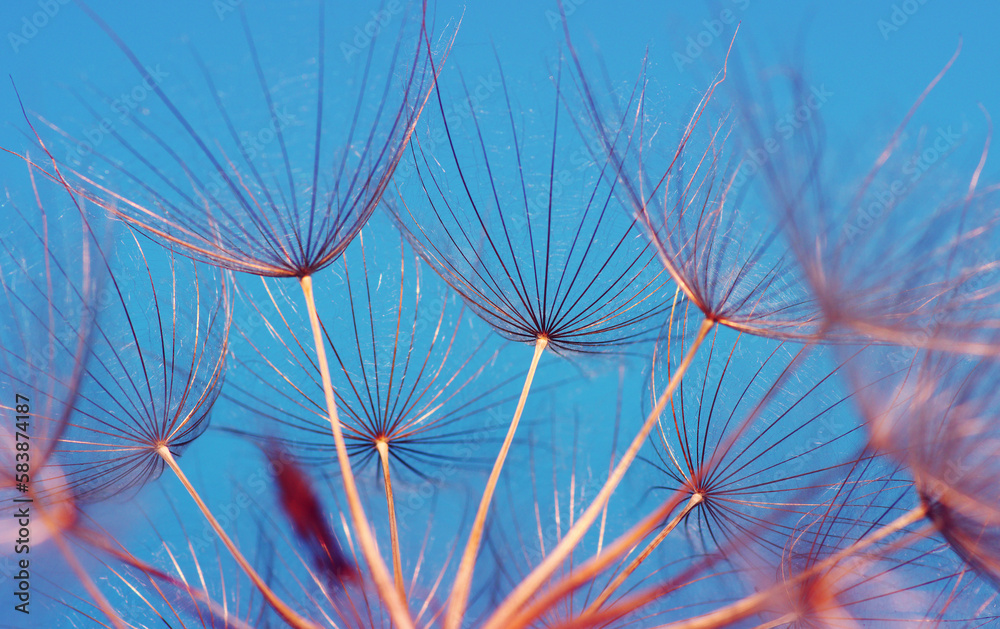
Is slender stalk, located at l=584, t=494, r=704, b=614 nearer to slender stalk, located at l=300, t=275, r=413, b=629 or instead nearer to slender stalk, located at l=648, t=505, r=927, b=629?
slender stalk, located at l=648, t=505, r=927, b=629

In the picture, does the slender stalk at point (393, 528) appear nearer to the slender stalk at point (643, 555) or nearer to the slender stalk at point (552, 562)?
the slender stalk at point (552, 562)

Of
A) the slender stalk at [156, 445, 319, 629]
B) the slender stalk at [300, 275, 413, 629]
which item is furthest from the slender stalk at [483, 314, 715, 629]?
the slender stalk at [156, 445, 319, 629]

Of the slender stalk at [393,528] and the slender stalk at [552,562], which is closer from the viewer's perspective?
the slender stalk at [552,562]

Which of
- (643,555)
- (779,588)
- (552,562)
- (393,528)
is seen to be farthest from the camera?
(393,528)

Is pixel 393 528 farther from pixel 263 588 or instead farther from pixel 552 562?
pixel 552 562

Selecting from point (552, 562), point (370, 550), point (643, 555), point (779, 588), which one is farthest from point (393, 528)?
point (779, 588)

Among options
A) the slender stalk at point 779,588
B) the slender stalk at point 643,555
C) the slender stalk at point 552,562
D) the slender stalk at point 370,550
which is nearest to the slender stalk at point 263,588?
the slender stalk at point 370,550
